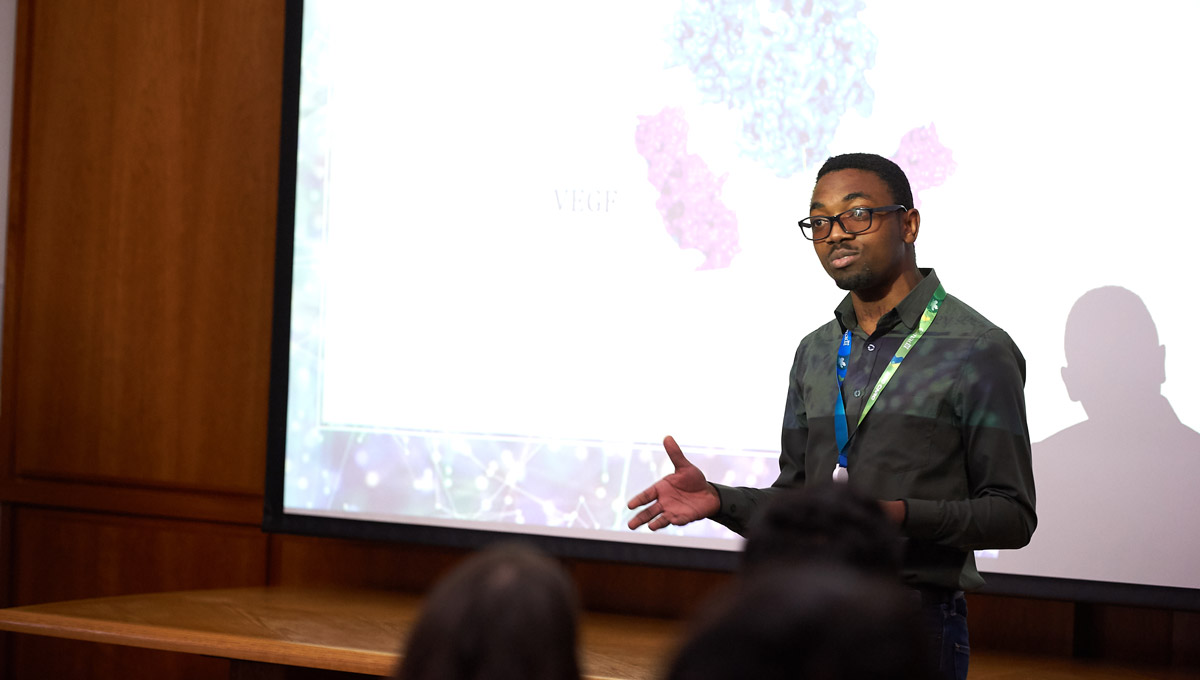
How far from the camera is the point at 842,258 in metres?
1.93

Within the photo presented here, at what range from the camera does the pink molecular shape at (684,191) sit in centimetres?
302

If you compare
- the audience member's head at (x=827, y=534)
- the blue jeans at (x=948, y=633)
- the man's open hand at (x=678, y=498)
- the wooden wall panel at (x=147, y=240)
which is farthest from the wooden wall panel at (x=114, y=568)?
the audience member's head at (x=827, y=534)

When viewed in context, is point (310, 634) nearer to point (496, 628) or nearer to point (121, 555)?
point (121, 555)

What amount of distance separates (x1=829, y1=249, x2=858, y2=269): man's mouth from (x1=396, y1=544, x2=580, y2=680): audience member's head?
4.69 ft

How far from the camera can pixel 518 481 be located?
316 centimetres

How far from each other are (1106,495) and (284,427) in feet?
7.65

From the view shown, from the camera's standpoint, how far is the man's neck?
1956 millimetres

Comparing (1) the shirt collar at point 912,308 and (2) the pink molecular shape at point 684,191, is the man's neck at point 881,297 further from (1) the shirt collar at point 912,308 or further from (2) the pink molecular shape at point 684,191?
(2) the pink molecular shape at point 684,191

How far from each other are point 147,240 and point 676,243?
74.6 inches

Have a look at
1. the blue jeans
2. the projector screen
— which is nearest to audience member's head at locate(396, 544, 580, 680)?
the blue jeans

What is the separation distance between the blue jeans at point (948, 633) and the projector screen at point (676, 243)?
3.34ft

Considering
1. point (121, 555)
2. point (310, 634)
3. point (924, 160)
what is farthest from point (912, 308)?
point (121, 555)

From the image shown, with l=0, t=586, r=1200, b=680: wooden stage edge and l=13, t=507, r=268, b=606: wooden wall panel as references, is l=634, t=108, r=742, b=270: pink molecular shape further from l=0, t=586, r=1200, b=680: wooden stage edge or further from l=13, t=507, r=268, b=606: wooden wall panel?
l=13, t=507, r=268, b=606: wooden wall panel

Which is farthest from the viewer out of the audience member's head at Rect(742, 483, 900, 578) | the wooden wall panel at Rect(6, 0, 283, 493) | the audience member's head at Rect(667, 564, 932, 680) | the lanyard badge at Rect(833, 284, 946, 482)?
the wooden wall panel at Rect(6, 0, 283, 493)
